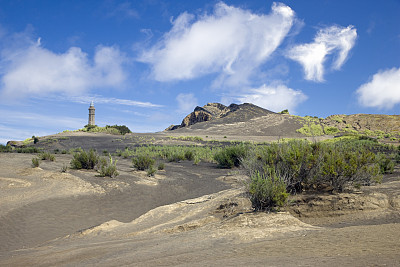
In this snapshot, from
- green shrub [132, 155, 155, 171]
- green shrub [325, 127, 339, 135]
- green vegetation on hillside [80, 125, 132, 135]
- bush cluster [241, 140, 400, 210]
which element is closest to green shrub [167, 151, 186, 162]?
green shrub [132, 155, 155, 171]

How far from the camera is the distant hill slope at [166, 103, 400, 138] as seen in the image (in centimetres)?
6375

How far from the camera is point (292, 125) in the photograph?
2771 inches

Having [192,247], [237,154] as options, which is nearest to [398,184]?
[192,247]

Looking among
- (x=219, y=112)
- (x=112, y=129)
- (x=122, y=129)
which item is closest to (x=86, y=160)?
(x=112, y=129)

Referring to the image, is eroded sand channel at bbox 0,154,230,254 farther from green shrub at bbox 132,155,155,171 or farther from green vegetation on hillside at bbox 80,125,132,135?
green vegetation on hillside at bbox 80,125,132,135

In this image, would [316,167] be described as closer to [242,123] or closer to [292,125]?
[292,125]

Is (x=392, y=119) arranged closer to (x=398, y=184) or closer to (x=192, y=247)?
(x=398, y=184)

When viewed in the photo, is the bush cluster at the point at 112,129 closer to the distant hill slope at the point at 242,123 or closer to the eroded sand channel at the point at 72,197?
the distant hill slope at the point at 242,123

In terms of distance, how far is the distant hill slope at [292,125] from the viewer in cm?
6375

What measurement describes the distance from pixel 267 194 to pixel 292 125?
6558cm

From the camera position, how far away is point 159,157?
28.5 metres

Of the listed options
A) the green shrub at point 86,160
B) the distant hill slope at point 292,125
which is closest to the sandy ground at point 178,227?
the green shrub at point 86,160

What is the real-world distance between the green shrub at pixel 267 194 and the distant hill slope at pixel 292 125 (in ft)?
184

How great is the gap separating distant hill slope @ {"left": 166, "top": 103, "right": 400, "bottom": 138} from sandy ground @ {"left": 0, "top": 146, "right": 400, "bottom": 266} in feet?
166
